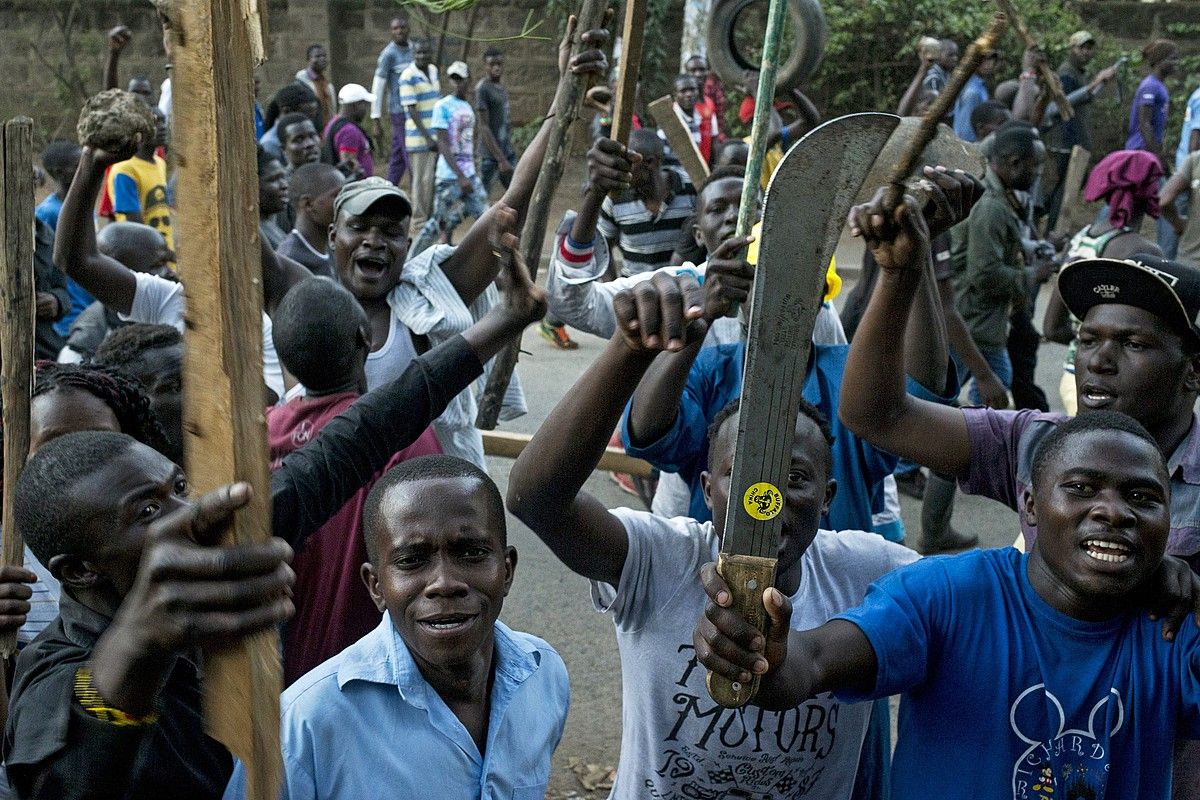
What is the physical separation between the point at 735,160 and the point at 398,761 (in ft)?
17.8

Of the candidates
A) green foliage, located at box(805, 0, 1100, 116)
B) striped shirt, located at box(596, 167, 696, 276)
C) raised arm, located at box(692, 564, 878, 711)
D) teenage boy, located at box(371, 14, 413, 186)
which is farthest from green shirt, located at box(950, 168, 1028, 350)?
green foliage, located at box(805, 0, 1100, 116)

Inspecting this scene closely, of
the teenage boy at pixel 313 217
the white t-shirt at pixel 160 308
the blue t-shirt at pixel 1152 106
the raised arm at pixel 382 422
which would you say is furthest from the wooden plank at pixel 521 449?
the blue t-shirt at pixel 1152 106

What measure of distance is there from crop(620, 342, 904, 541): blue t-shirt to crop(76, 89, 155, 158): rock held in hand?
1.45 m

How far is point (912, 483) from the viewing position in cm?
689

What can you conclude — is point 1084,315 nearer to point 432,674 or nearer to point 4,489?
point 432,674

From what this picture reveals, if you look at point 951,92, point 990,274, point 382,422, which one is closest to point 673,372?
point 382,422

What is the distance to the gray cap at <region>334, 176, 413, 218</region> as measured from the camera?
397 centimetres

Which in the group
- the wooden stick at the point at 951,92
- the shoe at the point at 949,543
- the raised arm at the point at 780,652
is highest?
the wooden stick at the point at 951,92

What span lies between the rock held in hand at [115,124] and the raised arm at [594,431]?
65.5 inches

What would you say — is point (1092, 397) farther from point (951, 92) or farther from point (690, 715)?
point (951, 92)

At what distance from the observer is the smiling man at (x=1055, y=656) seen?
6.69ft

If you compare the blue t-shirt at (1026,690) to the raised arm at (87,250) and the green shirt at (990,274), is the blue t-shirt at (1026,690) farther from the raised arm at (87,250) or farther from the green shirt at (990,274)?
the green shirt at (990,274)

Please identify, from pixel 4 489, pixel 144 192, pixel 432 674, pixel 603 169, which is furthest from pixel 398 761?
pixel 144 192

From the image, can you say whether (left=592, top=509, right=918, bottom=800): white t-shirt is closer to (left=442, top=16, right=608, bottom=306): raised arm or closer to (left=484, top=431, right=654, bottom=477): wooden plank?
(left=442, top=16, right=608, bottom=306): raised arm
